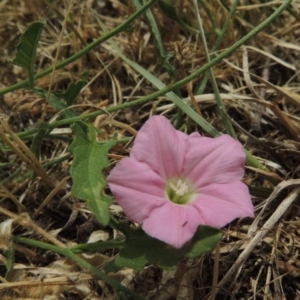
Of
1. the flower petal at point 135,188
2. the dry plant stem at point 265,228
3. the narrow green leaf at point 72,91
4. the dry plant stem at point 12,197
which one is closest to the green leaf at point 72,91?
the narrow green leaf at point 72,91

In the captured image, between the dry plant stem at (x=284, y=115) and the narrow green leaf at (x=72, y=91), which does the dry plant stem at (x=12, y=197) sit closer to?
the narrow green leaf at (x=72, y=91)

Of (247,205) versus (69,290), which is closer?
(247,205)

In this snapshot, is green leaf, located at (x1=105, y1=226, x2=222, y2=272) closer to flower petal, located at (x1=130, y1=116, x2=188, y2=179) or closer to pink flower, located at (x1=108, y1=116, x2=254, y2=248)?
pink flower, located at (x1=108, y1=116, x2=254, y2=248)

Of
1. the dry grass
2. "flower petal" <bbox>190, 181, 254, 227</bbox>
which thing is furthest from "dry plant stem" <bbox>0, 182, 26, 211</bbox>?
"flower petal" <bbox>190, 181, 254, 227</bbox>

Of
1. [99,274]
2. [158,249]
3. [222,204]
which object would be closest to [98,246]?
[99,274]

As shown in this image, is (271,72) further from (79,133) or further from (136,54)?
(79,133)

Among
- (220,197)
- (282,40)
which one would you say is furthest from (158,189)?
(282,40)

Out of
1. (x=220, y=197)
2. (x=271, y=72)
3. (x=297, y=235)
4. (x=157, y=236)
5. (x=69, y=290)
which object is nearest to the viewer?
(x=157, y=236)
